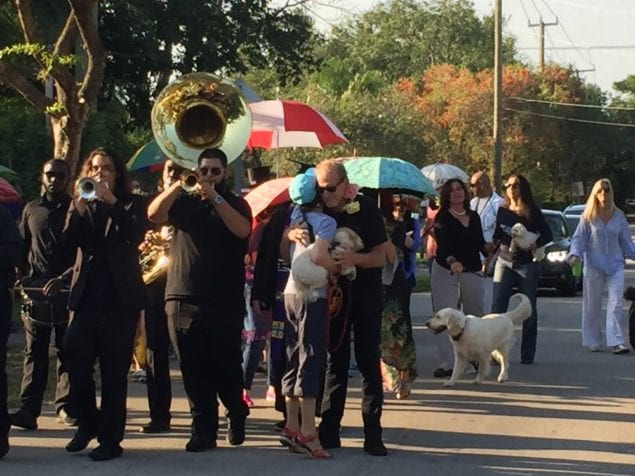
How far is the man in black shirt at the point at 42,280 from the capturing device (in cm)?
881

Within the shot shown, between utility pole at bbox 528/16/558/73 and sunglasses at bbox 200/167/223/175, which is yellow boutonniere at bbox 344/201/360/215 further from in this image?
utility pole at bbox 528/16/558/73

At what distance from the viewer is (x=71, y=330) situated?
7.93 metres

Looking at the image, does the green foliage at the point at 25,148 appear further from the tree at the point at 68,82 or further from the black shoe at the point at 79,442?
the black shoe at the point at 79,442

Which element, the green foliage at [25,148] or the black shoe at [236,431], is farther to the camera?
the green foliage at [25,148]

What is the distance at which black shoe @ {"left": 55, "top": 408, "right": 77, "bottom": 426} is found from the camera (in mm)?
9086

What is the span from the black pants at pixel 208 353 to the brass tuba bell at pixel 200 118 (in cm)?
124

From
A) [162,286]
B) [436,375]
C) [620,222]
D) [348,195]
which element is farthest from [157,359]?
[620,222]

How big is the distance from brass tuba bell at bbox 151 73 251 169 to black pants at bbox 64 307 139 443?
1363mm

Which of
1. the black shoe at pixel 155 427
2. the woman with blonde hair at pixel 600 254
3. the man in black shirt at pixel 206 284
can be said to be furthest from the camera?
the woman with blonde hair at pixel 600 254

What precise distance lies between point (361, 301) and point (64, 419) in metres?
2.48

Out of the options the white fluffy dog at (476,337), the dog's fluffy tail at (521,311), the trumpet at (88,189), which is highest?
the trumpet at (88,189)

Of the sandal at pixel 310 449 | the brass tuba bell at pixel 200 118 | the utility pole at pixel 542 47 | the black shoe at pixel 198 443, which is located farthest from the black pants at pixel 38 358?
the utility pole at pixel 542 47

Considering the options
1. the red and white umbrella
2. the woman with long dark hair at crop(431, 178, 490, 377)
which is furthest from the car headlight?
the woman with long dark hair at crop(431, 178, 490, 377)

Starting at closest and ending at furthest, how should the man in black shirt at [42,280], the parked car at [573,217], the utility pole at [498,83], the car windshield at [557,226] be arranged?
the man in black shirt at [42,280] < the car windshield at [557,226] < the parked car at [573,217] < the utility pole at [498,83]
